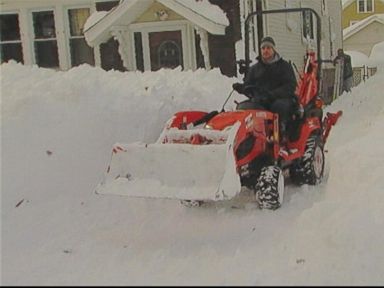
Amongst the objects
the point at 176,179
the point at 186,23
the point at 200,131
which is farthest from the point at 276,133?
the point at 186,23

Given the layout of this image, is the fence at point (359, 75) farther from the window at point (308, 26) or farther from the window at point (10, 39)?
the window at point (10, 39)

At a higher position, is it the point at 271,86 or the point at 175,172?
the point at 271,86

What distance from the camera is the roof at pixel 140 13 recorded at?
1397 cm

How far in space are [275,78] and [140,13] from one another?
27.3ft

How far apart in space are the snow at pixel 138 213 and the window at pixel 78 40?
20.8ft

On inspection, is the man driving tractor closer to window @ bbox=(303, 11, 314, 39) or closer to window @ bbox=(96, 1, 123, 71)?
window @ bbox=(96, 1, 123, 71)

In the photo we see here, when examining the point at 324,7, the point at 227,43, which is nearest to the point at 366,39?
the point at 324,7

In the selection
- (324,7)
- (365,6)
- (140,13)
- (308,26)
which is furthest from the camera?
(365,6)

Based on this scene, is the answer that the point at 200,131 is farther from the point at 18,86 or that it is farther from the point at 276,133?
the point at 18,86

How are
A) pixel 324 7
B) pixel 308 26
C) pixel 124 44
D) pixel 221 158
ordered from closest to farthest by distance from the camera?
pixel 221 158, pixel 124 44, pixel 308 26, pixel 324 7

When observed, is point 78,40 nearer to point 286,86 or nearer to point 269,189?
point 286,86

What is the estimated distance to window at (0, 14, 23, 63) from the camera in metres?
16.9

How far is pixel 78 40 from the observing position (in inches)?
649

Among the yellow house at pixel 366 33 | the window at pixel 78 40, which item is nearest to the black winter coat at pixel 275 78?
the window at pixel 78 40
